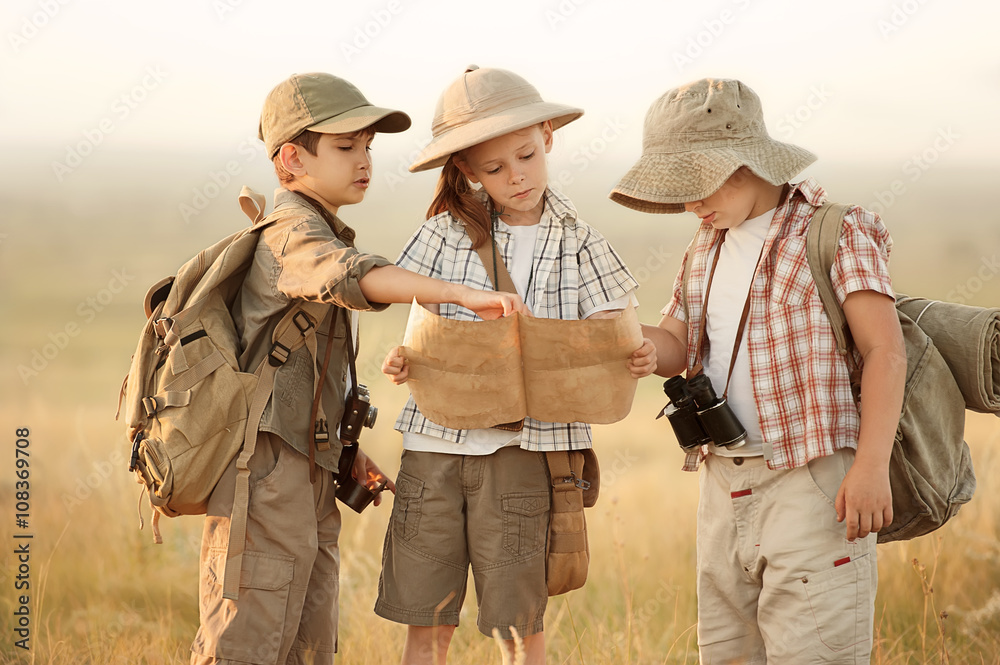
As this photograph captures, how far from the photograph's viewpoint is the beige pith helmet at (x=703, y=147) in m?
2.87

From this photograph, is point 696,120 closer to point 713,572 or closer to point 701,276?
point 701,276

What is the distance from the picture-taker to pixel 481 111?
3.17 meters

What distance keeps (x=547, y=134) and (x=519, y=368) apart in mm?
940

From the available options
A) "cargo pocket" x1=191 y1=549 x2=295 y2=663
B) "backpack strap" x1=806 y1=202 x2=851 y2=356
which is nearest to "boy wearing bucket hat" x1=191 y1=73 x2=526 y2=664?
"cargo pocket" x1=191 y1=549 x2=295 y2=663

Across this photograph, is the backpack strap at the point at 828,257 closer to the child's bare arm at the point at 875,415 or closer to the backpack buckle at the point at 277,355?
the child's bare arm at the point at 875,415

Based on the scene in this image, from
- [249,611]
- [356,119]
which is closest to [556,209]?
[356,119]

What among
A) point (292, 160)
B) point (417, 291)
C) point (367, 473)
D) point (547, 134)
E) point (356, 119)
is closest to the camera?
point (417, 291)

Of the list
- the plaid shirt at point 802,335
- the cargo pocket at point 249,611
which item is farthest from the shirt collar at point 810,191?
the cargo pocket at point 249,611

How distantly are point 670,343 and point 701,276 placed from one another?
257 mm

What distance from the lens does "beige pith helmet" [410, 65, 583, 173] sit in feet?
10.1

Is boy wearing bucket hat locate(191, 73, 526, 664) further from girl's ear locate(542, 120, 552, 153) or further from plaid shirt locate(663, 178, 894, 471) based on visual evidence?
plaid shirt locate(663, 178, 894, 471)

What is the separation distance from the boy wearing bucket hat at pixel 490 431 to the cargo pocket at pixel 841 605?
0.90 metres

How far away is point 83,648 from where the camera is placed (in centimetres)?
450

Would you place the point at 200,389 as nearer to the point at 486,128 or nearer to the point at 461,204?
the point at 461,204
